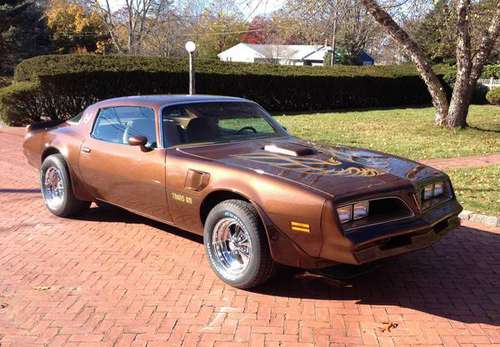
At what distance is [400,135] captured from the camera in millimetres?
14320

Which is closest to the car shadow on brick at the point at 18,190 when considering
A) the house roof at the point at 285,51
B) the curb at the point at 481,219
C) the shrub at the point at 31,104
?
the curb at the point at 481,219

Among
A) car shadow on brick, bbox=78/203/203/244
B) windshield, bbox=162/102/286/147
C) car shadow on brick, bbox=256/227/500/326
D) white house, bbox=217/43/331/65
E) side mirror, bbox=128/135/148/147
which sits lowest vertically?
car shadow on brick, bbox=78/203/203/244

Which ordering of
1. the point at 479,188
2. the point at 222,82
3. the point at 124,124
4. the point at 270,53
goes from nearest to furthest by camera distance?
the point at 124,124 → the point at 479,188 → the point at 222,82 → the point at 270,53

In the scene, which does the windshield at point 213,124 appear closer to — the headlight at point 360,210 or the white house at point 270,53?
the headlight at point 360,210

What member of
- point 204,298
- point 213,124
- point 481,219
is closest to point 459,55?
point 481,219

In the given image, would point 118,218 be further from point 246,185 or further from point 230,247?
point 246,185

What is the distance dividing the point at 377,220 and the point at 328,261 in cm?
46

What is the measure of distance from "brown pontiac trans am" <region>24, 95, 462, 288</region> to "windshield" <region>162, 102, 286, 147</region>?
0.01 m

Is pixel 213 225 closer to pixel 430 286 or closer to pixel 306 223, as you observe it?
pixel 306 223

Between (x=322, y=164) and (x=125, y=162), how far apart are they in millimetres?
1951

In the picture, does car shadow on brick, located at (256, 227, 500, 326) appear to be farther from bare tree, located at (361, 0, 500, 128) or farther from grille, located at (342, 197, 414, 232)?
bare tree, located at (361, 0, 500, 128)

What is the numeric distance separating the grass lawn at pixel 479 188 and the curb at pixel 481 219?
5.0 inches

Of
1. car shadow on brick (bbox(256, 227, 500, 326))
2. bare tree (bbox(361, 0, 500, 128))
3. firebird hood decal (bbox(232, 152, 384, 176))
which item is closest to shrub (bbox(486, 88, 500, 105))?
bare tree (bbox(361, 0, 500, 128))

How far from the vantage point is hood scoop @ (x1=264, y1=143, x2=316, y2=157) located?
15.2 feet
